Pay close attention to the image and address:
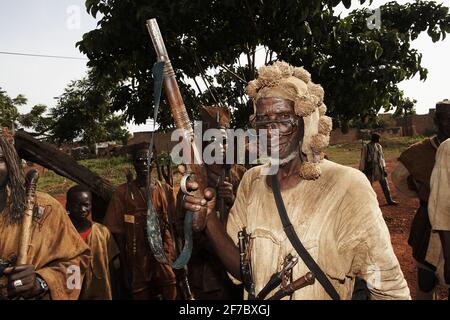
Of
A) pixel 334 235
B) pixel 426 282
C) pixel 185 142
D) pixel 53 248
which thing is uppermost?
pixel 185 142

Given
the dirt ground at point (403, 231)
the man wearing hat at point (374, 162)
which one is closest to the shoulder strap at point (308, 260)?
the dirt ground at point (403, 231)

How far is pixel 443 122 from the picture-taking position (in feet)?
12.6

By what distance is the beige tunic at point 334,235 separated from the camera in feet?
6.13

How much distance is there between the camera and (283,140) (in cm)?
212

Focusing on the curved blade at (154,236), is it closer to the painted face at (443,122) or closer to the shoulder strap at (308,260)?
the shoulder strap at (308,260)

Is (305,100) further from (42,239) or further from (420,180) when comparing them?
(420,180)

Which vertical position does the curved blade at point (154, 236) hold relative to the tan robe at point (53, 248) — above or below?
above

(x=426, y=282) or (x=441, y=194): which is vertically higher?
(x=441, y=194)

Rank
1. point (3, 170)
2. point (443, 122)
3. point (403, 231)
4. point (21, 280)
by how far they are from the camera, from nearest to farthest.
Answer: point (21, 280), point (3, 170), point (443, 122), point (403, 231)

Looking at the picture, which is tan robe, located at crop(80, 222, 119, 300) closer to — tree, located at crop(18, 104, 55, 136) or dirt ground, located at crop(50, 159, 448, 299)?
dirt ground, located at crop(50, 159, 448, 299)

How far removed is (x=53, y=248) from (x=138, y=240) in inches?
98.2

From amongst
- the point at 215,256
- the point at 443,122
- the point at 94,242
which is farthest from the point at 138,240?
the point at 443,122

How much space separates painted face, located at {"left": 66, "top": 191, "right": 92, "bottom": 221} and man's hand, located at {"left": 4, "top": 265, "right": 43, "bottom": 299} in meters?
2.09
